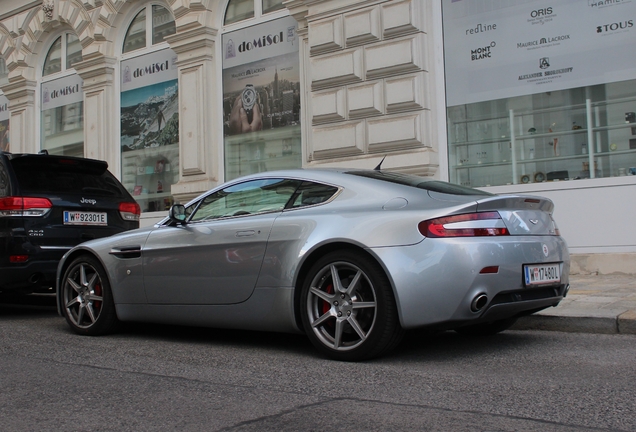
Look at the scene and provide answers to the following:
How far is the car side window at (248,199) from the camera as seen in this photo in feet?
18.0

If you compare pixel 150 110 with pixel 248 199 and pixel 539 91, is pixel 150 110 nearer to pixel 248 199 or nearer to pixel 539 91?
→ pixel 539 91

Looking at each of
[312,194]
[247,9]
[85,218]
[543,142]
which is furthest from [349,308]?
[247,9]

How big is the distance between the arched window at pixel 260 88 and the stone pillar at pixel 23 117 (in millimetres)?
6498

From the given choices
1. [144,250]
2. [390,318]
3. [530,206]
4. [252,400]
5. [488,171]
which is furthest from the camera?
[488,171]

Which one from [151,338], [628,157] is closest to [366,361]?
[151,338]

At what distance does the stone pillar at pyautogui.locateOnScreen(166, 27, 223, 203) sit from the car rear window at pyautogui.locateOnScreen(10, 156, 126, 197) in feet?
16.6

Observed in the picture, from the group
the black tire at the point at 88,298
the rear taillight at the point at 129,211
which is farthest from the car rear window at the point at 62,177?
the black tire at the point at 88,298

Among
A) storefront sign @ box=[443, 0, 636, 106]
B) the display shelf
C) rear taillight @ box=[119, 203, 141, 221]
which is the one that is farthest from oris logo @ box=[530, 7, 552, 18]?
rear taillight @ box=[119, 203, 141, 221]

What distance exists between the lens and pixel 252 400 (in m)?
3.83

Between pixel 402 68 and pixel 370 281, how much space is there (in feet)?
21.9

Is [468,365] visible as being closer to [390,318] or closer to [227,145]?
[390,318]

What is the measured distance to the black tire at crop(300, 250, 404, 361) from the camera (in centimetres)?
465

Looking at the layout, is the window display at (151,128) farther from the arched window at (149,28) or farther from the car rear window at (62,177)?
the car rear window at (62,177)

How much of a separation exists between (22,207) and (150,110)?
7685 millimetres
